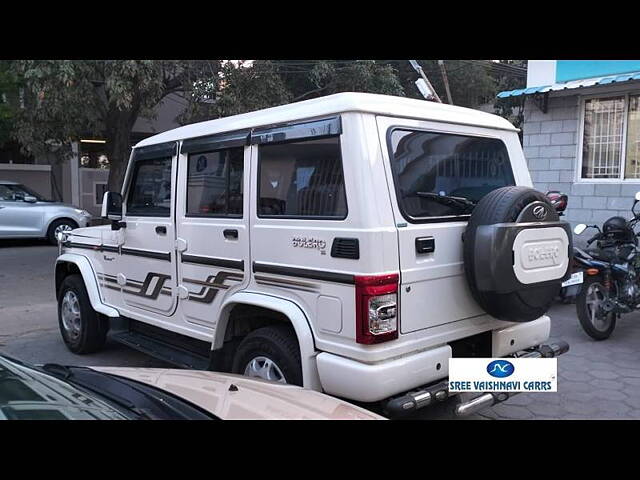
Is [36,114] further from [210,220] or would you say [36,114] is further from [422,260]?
[422,260]

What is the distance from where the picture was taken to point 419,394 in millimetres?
3104

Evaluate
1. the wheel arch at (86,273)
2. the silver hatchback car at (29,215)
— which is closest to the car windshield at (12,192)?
the silver hatchback car at (29,215)

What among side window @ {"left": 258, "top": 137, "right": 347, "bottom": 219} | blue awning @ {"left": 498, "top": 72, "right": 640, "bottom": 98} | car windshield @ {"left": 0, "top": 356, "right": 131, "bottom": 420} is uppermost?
blue awning @ {"left": 498, "top": 72, "right": 640, "bottom": 98}

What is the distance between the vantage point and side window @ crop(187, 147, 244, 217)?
3.95m

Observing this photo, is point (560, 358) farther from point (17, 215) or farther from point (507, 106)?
point (507, 106)

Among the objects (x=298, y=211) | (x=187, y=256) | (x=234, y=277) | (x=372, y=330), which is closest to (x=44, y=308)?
(x=187, y=256)

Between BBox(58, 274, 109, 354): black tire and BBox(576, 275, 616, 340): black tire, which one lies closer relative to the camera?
BBox(58, 274, 109, 354): black tire

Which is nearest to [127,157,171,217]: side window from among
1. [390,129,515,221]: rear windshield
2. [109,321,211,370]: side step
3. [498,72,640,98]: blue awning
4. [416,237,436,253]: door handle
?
[109,321,211,370]: side step

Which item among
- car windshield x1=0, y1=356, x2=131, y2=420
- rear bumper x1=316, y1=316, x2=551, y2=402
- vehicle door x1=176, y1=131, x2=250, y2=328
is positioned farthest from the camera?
vehicle door x1=176, y1=131, x2=250, y2=328

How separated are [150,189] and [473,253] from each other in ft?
9.38

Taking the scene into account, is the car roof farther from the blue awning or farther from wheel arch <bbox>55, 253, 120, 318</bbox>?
the blue awning

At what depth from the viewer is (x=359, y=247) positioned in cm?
307

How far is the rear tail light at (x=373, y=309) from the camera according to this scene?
9.89 feet

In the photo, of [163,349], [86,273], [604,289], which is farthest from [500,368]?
[86,273]
